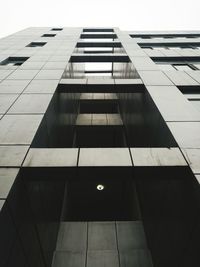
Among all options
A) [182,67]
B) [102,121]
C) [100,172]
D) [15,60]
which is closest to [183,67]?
[182,67]

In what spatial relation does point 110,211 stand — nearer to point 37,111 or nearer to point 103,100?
point 37,111

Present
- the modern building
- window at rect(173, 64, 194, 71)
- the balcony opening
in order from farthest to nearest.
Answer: window at rect(173, 64, 194, 71), the balcony opening, the modern building

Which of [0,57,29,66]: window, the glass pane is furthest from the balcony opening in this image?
[0,57,29,66]: window

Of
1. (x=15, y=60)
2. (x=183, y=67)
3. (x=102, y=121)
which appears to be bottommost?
(x=102, y=121)

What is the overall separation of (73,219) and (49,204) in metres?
5.51

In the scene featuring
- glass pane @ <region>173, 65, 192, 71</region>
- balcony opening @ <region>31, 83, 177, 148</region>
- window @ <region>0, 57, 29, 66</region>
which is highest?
window @ <region>0, 57, 29, 66</region>

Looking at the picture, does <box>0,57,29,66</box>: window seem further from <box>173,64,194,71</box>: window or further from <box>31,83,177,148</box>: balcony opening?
<box>173,64,194,71</box>: window

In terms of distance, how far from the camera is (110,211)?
14023mm

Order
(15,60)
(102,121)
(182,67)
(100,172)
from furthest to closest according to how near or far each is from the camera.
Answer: (102,121) → (15,60) → (182,67) → (100,172)

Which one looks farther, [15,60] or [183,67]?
[15,60]

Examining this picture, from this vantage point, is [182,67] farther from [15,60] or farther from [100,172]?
[15,60]

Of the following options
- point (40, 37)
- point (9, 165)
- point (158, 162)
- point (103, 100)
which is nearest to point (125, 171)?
point (158, 162)

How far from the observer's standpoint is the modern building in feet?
17.7

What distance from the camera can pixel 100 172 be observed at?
5609mm
